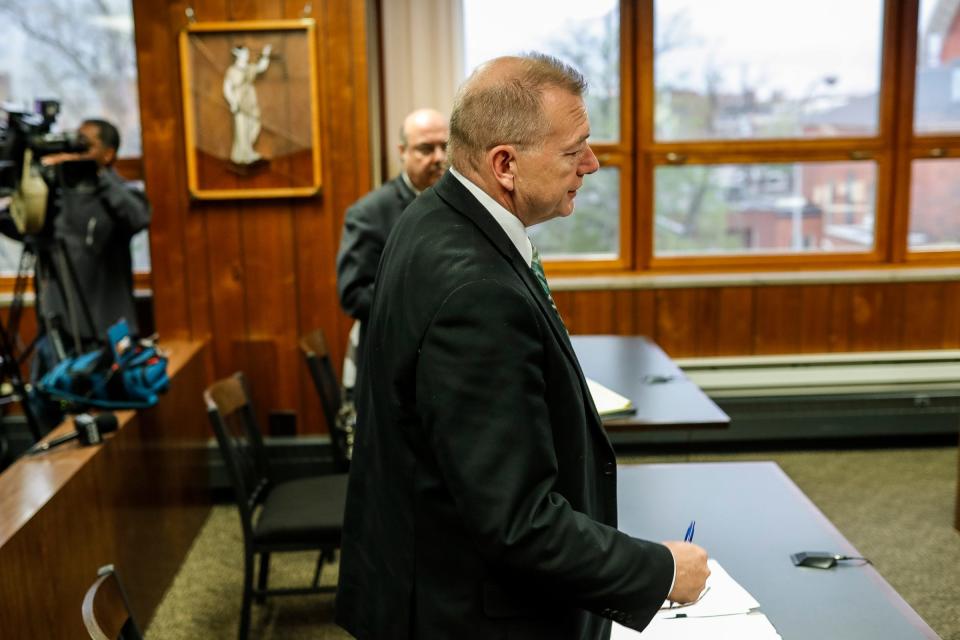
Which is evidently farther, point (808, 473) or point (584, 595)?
point (808, 473)

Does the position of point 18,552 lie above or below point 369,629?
below

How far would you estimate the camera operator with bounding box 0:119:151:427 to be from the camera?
3500mm

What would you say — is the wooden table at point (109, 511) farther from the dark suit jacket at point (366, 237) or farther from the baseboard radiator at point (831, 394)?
the baseboard radiator at point (831, 394)

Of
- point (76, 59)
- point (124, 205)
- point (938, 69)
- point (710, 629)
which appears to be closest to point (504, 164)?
Result: point (710, 629)

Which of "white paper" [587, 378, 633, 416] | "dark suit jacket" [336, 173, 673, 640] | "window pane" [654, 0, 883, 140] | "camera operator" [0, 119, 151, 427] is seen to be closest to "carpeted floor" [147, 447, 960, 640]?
"camera operator" [0, 119, 151, 427]

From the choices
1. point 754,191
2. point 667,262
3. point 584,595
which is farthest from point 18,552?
point 754,191

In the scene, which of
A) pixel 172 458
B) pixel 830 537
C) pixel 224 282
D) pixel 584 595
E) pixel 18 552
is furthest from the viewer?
pixel 224 282

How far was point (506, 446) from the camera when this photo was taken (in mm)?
1115

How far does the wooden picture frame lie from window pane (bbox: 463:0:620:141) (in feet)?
2.76

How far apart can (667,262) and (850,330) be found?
895 millimetres

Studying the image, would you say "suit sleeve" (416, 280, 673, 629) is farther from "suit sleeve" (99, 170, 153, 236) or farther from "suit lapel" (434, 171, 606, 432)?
"suit sleeve" (99, 170, 153, 236)

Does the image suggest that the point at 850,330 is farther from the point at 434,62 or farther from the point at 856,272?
the point at 434,62

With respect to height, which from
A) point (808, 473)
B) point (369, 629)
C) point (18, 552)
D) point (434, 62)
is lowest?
point (808, 473)

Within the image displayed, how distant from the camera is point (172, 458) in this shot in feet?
11.0
